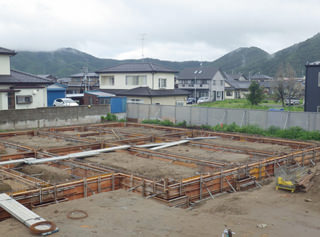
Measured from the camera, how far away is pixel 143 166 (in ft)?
32.9

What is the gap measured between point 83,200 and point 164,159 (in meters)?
4.56

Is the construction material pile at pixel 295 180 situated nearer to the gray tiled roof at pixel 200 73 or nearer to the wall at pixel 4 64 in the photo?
the wall at pixel 4 64

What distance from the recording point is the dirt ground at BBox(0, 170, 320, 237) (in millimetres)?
5305

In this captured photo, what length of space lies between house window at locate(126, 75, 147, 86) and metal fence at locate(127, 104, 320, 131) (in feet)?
16.0

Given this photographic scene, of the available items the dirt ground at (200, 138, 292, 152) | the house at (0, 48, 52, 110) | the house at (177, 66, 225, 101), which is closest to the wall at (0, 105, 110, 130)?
the house at (0, 48, 52, 110)

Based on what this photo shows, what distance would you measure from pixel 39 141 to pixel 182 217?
33.2 ft

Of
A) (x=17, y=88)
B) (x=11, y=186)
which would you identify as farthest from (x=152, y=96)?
(x=11, y=186)

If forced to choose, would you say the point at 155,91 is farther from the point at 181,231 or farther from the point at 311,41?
the point at 311,41

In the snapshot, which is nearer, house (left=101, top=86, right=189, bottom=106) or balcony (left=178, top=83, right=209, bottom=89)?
house (left=101, top=86, right=189, bottom=106)

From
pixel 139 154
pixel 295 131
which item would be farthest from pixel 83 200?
pixel 295 131

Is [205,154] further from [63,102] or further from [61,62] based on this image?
[61,62]

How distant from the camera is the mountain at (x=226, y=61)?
84144mm

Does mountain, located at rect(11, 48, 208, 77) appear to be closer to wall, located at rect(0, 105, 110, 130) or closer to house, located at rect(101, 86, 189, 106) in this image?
house, located at rect(101, 86, 189, 106)

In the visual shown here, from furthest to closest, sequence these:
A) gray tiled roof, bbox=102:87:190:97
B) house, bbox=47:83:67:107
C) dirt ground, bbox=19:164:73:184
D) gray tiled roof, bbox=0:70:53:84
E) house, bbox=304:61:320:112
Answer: house, bbox=47:83:67:107, gray tiled roof, bbox=102:87:190:97, house, bbox=304:61:320:112, gray tiled roof, bbox=0:70:53:84, dirt ground, bbox=19:164:73:184
